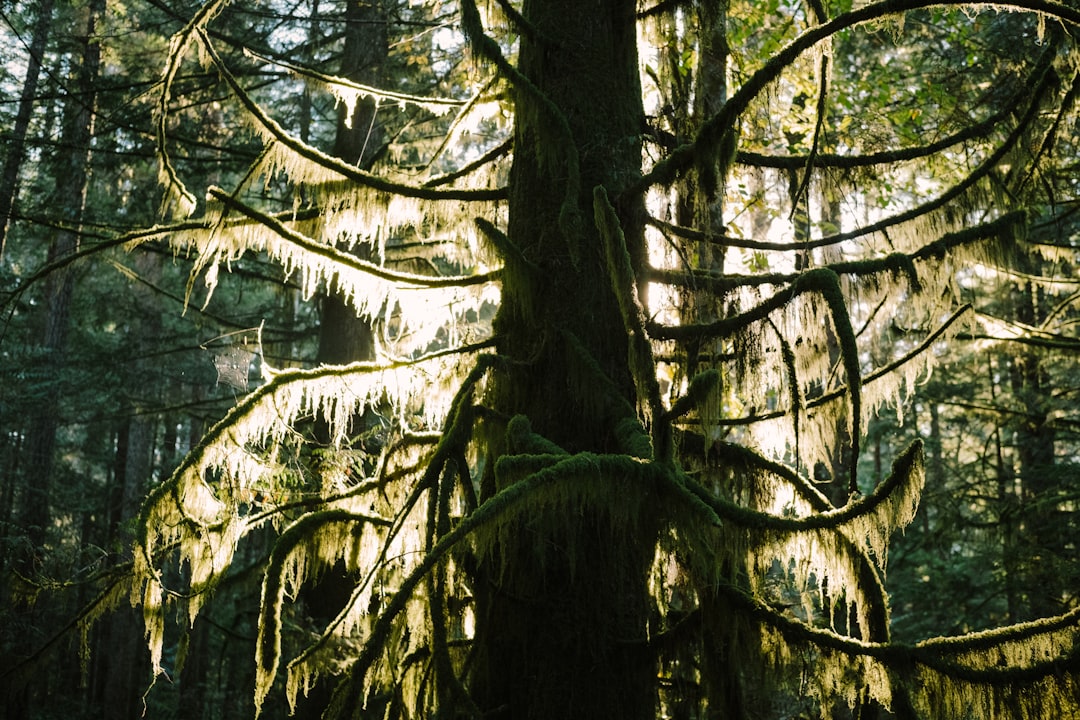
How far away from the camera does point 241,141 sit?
1338 centimetres

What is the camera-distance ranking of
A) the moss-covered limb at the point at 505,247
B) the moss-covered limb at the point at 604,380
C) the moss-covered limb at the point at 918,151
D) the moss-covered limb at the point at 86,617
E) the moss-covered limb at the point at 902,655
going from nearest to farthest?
the moss-covered limb at the point at 902,655
the moss-covered limb at the point at 604,380
the moss-covered limb at the point at 505,247
the moss-covered limb at the point at 918,151
the moss-covered limb at the point at 86,617

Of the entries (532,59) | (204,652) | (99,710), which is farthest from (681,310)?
(204,652)

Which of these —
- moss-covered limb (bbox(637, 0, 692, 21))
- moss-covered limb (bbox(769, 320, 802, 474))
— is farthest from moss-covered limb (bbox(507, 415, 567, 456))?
moss-covered limb (bbox(637, 0, 692, 21))

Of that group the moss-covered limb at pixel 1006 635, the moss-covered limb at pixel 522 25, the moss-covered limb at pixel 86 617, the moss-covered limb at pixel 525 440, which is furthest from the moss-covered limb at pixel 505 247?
the moss-covered limb at pixel 86 617

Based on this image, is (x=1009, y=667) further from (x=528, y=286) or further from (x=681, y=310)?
(x=528, y=286)

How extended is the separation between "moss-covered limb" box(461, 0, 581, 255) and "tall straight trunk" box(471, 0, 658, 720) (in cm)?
1

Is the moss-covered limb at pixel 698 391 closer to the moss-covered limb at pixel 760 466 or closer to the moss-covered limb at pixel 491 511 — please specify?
the moss-covered limb at pixel 491 511

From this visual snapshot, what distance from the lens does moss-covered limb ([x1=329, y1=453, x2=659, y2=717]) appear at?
89.2 inches

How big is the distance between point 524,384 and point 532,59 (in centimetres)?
175

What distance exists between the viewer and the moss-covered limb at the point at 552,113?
329 cm

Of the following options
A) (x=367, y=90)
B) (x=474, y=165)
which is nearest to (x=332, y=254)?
(x=474, y=165)

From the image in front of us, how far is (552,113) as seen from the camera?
3439 mm

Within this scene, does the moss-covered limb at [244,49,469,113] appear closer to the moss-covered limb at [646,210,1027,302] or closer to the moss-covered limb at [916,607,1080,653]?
the moss-covered limb at [646,210,1027,302]

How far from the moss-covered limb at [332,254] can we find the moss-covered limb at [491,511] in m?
1.59
